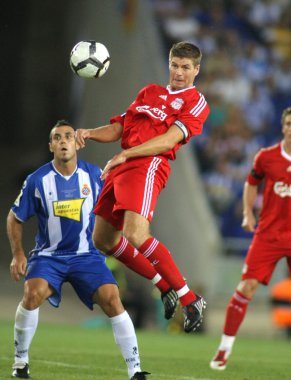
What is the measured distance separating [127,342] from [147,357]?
118 inches

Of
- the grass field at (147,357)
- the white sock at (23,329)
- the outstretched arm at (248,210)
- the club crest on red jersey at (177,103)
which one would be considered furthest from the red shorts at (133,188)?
the outstretched arm at (248,210)

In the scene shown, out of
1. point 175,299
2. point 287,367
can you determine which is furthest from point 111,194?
point 287,367

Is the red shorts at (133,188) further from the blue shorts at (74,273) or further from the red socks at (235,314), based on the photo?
the red socks at (235,314)

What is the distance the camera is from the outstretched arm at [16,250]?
699cm

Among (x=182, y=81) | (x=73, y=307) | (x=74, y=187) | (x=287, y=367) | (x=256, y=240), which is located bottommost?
(x=73, y=307)

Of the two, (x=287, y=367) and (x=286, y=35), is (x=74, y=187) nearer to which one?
(x=287, y=367)

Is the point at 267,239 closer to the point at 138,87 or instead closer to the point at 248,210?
the point at 248,210

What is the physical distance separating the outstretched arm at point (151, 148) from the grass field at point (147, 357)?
1.77 meters

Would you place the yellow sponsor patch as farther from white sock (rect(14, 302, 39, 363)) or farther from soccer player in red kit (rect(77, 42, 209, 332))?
white sock (rect(14, 302, 39, 363))

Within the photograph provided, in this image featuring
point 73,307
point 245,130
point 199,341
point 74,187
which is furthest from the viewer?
point 245,130

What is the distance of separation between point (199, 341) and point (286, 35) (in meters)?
10.0

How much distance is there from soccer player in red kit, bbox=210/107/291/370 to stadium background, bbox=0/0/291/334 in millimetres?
6621

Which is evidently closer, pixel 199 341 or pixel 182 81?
pixel 182 81

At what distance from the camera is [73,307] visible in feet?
56.9
